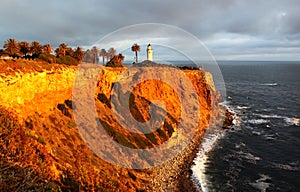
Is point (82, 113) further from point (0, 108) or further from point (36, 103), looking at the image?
point (0, 108)

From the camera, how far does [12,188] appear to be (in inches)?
640

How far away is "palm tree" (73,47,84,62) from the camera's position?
71.5 m

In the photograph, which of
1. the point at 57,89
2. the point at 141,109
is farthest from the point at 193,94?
the point at 57,89

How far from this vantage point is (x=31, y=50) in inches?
2362

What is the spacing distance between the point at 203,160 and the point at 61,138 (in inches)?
1037

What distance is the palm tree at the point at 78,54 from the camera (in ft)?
235

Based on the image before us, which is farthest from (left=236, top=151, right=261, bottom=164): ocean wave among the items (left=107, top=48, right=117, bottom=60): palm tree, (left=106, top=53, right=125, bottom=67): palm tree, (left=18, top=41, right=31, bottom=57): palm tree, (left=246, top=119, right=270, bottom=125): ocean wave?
(left=107, top=48, right=117, bottom=60): palm tree

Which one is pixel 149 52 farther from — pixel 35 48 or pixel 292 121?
pixel 292 121

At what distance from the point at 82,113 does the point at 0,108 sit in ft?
53.9

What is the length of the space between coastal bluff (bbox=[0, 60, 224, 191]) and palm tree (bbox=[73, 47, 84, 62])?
15036 mm

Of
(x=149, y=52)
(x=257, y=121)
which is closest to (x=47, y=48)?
(x=149, y=52)

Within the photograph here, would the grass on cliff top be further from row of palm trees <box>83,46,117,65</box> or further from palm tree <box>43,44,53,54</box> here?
row of palm trees <box>83,46,117,65</box>

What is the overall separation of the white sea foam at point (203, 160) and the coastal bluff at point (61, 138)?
1.24m

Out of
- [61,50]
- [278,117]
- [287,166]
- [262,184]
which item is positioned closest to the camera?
[262,184]
